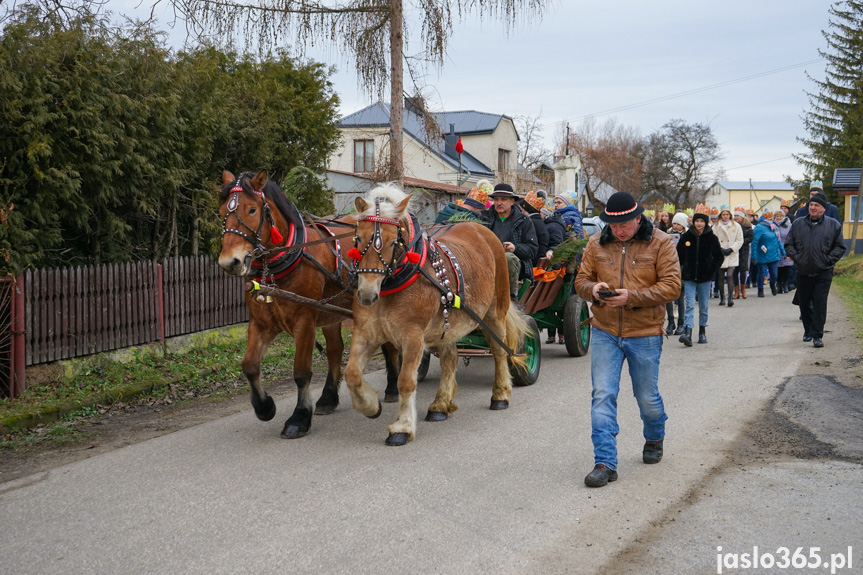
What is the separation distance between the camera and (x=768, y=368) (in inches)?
350

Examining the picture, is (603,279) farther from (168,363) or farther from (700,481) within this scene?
(168,363)

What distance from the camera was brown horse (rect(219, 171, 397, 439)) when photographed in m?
5.67

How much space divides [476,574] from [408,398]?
2357 millimetres

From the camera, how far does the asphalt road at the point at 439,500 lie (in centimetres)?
385

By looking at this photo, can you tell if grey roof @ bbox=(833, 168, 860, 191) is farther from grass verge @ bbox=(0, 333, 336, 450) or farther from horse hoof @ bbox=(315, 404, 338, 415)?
horse hoof @ bbox=(315, 404, 338, 415)

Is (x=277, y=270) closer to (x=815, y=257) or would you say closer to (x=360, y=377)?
(x=360, y=377)

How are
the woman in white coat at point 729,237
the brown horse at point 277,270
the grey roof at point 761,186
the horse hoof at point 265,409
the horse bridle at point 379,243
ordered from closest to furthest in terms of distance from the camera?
1. the horse bridle at point 379,243
2. the brown horse at point 277,270
3. the horse hoof at point 265,409
4. the woman in white coat at point 729,237
5. the grey roof at point 761,186

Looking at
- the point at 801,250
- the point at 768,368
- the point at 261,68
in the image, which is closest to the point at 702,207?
the point at 801,250

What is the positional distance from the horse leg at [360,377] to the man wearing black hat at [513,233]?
2.84 m

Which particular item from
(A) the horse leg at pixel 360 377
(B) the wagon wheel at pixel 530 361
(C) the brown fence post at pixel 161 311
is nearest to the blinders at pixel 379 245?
(A) the horse leg at pixel 360 377

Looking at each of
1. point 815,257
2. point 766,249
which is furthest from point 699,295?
point 766,249

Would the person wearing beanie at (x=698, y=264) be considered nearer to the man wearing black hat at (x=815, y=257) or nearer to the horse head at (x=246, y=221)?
the man wearing black hat at (x=815, y=257)

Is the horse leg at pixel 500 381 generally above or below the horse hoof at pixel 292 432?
above

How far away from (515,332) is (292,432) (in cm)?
252
